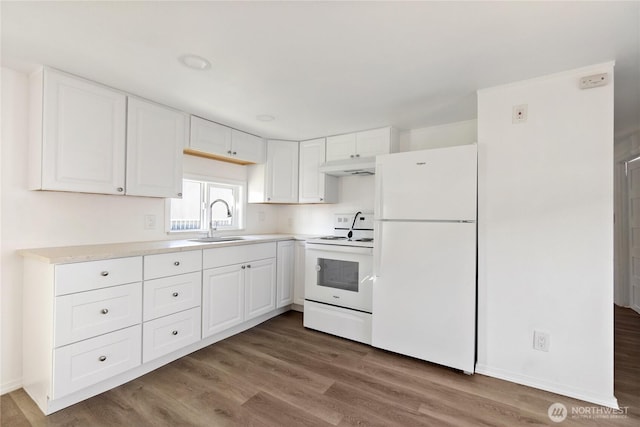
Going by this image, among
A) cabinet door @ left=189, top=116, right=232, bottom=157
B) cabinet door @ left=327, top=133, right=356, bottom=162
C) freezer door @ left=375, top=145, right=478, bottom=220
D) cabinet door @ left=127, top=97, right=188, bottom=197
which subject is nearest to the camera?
freezer door @ left=375, top=145, right=478, bottom=220

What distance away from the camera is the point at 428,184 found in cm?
230

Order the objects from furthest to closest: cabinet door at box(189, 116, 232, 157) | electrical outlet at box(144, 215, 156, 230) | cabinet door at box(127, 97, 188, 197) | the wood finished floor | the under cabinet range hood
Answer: the under cabinet range hood → cabinet door at box(189, 116, 232, 157) → electrical outlet at box(144, 215, 156, 230) → cabinet door at box(127, 97, 188, 197) → the wood finished floor

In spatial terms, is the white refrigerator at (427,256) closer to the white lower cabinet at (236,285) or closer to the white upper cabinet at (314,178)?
the white upper cabinet at (314,178)

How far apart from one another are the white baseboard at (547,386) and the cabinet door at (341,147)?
7.57 feet

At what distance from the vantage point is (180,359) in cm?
235

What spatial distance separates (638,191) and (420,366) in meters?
3.45

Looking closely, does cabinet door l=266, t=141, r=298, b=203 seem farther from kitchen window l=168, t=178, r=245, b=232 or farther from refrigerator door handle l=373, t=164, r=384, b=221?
refrigerator door handle l=373, t=164, r=384, b=221

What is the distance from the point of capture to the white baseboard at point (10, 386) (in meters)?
1.87

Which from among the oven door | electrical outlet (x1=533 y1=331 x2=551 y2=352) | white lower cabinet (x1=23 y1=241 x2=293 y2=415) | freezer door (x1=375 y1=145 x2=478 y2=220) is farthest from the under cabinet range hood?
electrical outlet (x1=533 y1=331 x2=551 y2=352)

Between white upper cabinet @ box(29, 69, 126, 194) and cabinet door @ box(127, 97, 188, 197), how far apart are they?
7cm

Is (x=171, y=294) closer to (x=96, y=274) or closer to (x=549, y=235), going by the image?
(x=96, y=274)

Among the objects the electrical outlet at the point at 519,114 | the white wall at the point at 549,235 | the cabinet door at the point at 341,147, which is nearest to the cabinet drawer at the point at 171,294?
the cabinet door at the point at 341,147
